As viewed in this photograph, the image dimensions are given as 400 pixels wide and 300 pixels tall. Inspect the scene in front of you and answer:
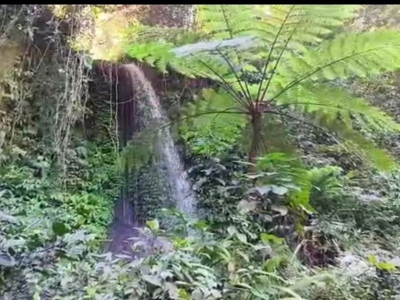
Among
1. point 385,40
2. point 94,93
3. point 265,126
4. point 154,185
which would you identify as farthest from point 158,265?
point 94,93

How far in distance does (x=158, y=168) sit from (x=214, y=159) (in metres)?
0.71

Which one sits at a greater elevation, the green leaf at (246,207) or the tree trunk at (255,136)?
the tree trunk at (255,136)

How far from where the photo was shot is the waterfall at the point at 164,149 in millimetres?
3648

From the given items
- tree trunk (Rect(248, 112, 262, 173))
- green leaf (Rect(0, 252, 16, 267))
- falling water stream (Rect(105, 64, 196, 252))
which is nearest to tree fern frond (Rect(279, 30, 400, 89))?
tree trunk (Rect(248, 112, 262, 173))

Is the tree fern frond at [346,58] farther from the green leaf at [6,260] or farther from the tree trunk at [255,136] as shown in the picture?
the green leaf at [6,260]

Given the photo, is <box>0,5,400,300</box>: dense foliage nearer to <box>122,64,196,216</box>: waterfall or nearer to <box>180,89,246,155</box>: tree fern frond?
<box>180,89,246,155</box>: tree fern frond

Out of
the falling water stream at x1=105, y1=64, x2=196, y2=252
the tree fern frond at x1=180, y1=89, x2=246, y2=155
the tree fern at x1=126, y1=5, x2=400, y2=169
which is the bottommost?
the falling water stream at x1=105, y1=64, x2=196, y2=252

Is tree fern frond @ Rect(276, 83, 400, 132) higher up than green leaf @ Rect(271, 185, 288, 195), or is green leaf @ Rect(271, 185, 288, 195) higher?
A: tree fern frond @ Rect(276, 83, 400, 132)

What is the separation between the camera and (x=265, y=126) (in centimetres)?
298

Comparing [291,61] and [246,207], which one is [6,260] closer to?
[246,207]

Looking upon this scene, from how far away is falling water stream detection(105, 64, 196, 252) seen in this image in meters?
3.68

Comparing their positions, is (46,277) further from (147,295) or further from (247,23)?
(247,23)

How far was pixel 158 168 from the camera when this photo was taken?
13.3 ft

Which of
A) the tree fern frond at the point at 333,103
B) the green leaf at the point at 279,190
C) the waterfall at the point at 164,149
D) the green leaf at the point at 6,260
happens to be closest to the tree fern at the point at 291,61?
the tree fern frond at the point at 333,103
